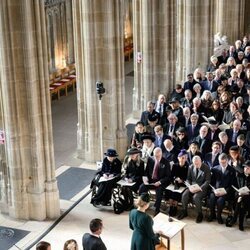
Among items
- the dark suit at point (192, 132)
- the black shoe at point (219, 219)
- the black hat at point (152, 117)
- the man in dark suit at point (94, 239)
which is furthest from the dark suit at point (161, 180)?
the man in dark suit at point (94, 239)

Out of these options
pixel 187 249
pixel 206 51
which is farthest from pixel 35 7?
pixel 206 51

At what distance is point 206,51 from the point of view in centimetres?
2255

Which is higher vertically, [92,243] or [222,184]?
[92,243]

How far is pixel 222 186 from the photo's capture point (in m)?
12.7

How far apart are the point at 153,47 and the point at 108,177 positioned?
21.7ft

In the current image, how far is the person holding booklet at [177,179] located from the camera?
13.0 m

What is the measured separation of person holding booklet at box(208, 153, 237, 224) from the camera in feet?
41.3

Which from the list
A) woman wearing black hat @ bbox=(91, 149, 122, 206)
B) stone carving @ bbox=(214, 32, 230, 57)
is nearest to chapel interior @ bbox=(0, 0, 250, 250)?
woman wearing black hat @ bbox=(91, 149, 122, 206)

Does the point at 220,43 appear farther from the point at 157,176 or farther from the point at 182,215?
the point at 182,215

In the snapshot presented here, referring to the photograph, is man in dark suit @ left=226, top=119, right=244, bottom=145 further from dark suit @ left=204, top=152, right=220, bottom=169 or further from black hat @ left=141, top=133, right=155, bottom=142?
black hat @ left=141, top=133, right=155, bottom=142

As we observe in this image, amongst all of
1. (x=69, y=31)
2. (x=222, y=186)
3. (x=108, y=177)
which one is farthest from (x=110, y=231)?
(x=69, y=31)

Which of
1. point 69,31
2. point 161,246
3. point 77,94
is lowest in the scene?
point 161,246

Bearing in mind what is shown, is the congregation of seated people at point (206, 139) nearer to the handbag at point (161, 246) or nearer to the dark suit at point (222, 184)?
the dark suit at point (222, 184)

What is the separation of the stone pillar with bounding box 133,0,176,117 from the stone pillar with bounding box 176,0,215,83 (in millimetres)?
3082
